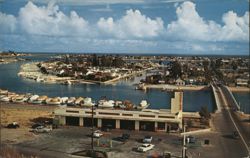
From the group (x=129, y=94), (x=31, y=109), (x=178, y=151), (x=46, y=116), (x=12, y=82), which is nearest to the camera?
(x=178, y=151)

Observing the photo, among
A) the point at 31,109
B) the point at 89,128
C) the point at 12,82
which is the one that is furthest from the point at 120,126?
the point at 12,82

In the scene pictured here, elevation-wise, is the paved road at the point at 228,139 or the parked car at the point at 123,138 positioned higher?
the parked car at the point at 123,138

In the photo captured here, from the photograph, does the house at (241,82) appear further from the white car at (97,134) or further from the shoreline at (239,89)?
the white car at (97,134)

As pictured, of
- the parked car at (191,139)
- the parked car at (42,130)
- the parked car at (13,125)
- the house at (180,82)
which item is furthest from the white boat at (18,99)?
the house at (180,82)

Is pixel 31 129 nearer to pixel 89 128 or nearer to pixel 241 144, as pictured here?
pixel 89 128

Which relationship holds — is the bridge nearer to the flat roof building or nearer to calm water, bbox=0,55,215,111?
the flat roof building

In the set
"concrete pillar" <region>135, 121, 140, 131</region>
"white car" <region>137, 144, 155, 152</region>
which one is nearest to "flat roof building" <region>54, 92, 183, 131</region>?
"concrete pillar" <region>135, 121, 140, 131</region>

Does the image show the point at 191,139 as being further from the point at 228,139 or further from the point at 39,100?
the point at 39,100

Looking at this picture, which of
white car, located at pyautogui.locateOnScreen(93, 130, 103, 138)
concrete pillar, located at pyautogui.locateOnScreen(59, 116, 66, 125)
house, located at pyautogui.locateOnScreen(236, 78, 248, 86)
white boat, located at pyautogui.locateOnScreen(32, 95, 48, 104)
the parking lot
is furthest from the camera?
house, located at pyautogui.locateOnScreen(236, 78, 248, 86)
